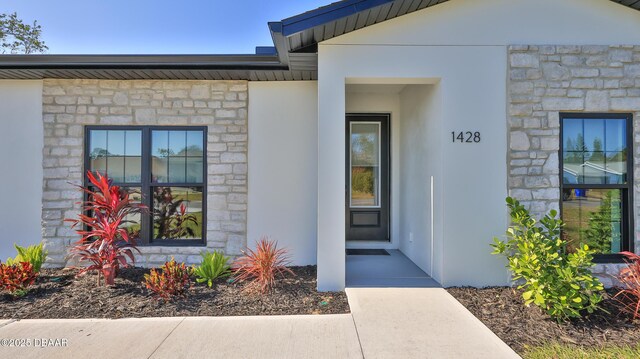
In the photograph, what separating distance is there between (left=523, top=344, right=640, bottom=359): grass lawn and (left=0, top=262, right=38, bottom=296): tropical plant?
18.3ft

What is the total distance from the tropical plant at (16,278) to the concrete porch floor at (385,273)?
404cm

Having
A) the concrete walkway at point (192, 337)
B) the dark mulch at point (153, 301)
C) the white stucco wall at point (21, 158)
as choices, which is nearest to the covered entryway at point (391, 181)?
the dark mulch at point (153, 301)

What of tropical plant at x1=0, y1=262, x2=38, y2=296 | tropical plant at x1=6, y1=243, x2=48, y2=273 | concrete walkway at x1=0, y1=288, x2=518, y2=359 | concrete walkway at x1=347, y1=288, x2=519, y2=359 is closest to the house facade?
tropical plant at x1=6, y1=243, x2=48, y2=273

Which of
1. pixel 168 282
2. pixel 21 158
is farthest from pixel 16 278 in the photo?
pixel 21 158

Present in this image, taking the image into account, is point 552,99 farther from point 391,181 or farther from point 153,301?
point 153,301

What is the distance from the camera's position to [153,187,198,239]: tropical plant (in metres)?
5.64

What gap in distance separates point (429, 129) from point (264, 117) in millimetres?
2583

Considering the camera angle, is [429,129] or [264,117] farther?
[264,117]

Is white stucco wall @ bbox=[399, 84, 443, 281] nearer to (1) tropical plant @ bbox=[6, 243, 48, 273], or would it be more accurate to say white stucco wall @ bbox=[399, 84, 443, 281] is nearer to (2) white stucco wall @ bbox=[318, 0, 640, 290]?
(2) white stucco wall @ bbox=[318, 0, 640, 290]

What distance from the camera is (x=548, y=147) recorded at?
4453mm

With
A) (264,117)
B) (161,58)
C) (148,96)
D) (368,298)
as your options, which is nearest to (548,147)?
(368,298)

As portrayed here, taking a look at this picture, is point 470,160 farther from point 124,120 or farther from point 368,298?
point 124,120

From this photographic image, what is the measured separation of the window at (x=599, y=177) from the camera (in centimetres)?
460

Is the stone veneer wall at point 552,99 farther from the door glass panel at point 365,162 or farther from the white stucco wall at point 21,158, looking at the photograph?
the white stucco wall at point 21,158
